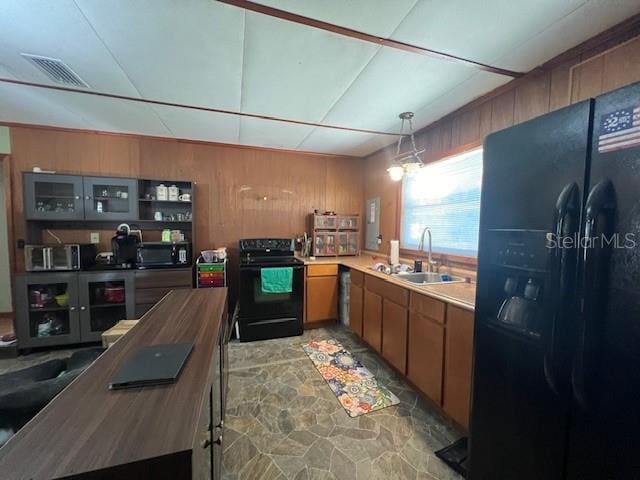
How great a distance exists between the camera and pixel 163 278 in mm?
3104

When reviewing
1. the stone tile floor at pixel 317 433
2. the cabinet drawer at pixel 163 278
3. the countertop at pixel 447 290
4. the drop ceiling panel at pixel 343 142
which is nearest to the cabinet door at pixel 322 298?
the countertop at pixel 447 290

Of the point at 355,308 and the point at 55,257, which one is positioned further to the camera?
the point at 355,308

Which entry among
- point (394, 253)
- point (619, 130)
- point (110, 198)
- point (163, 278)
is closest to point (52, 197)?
point (110, 198)

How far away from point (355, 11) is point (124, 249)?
3.26m

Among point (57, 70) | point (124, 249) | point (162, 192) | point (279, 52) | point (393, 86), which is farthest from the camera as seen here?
point (162, 192)

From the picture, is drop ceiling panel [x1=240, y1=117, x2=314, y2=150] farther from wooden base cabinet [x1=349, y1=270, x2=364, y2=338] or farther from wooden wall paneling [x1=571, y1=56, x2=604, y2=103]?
wooden wall paneling [x1=571, y1=56, x2=604, y2=103]

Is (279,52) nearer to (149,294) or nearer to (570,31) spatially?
(570,31)

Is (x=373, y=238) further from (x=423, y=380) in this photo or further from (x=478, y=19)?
(x=478, y=19)

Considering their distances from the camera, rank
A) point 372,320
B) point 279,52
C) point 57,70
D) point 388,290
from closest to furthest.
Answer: point 279,52 < point 57,70 < point 388,290 < point 372,320

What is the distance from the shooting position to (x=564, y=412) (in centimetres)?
98

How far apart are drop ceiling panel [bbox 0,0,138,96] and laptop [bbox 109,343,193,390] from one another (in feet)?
5.83

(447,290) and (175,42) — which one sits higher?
(175,42)

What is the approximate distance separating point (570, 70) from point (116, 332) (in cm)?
363

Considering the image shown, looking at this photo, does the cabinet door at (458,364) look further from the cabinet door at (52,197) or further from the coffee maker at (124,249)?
the cabinet door at (52,197)
